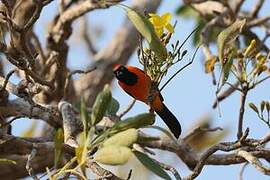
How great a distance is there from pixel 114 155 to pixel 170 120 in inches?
26.3

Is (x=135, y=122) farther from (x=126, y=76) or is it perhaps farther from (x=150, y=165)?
(x=126, y=76)

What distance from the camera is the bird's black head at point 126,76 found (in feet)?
5.02

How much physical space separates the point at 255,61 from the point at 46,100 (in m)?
0.93

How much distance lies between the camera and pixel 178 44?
53.1 inches

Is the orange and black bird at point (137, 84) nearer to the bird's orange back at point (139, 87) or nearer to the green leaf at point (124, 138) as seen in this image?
the bird's orange back at point (139, 87)

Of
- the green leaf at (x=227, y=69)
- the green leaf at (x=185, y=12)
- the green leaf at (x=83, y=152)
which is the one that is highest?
the green leaf at (x=185, y=12)

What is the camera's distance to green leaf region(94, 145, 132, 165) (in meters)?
1.02

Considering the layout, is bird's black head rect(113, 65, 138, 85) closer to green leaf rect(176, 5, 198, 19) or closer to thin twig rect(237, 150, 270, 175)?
thin twig rect(237, 150, 270, 175)

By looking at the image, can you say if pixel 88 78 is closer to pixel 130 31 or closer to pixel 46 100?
pixel 130 31

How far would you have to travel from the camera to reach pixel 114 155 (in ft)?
3.39

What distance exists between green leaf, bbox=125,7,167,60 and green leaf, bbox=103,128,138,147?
0.62 ft

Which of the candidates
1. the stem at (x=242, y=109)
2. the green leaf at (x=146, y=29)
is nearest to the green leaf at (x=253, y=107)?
the stem at (x=242, y=109)

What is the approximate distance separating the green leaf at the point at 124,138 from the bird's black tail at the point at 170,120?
621 mm

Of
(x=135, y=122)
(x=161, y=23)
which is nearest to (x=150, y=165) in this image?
(x=135, y=122)
